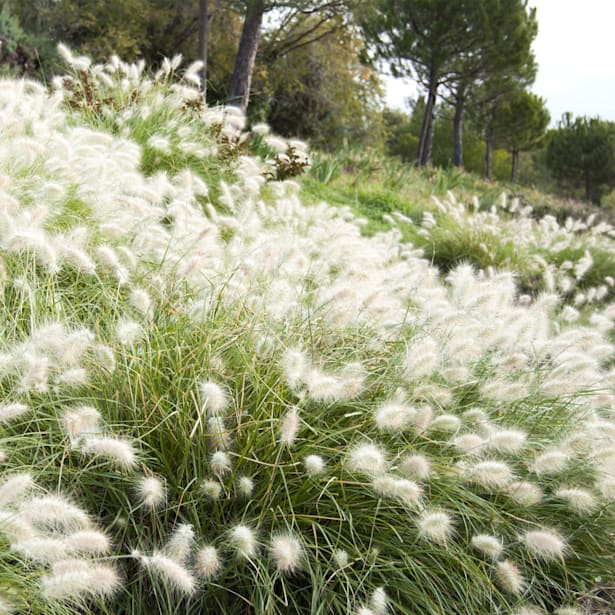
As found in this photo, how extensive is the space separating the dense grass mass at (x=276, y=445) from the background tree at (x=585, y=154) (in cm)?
3240

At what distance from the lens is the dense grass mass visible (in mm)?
1522

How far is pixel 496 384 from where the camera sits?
2037 millimetres

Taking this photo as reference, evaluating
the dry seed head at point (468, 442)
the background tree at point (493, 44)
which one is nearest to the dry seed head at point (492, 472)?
the dry seed head at point (468, 442)

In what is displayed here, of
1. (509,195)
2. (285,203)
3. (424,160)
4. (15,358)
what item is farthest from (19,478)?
(424,160)

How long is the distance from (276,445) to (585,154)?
3374 cm

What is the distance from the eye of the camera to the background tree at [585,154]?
3069cm

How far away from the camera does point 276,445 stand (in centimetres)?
177

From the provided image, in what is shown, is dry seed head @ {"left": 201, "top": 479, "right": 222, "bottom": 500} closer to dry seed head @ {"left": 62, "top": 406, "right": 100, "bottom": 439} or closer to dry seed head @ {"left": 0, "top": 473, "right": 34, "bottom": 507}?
dry seed head @ {"left": 62, "top": 406, "right": 100, "bottom": 439}

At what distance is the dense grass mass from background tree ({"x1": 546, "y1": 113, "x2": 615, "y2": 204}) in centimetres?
3240

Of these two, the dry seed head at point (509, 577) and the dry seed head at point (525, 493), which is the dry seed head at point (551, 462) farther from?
the dry seed head at point (509, 577)

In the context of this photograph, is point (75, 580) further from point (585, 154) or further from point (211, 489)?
point (585, 154)

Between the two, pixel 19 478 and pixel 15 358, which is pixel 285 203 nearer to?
pixel 15 358

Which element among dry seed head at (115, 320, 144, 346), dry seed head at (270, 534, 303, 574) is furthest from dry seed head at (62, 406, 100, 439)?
dry seed head at (270, 534, 303, 574)

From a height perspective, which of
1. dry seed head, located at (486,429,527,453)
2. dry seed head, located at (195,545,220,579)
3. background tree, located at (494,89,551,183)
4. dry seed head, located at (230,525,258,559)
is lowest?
dry seed head, located at (195,545,220,579)
